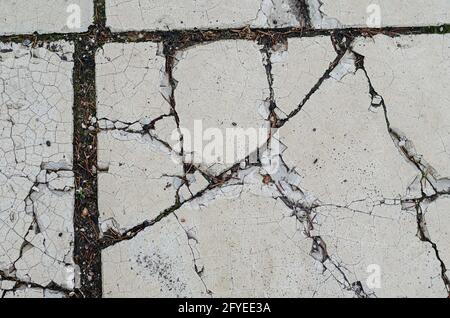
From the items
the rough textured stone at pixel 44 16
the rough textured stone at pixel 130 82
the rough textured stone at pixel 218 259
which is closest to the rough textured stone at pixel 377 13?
the rough textured stone at pixel 130 82

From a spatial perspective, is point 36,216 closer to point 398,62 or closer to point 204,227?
point 204,227

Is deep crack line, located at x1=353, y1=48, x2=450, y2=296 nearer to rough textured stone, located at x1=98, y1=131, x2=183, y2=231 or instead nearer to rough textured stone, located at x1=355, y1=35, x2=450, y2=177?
rough textured stone, located at x1=355, y1=35, x2=450, y2=177

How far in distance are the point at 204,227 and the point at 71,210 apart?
0.52m

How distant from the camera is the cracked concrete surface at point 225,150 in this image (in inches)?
93.2

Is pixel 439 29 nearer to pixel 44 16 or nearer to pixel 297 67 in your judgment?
pixel 297 67

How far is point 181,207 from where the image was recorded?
7.80 ft

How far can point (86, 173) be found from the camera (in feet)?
7.86

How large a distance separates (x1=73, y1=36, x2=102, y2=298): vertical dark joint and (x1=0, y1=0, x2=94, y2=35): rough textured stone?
78 millimetres

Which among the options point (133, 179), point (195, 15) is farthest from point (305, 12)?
point (133, 179)

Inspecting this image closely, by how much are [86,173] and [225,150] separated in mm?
544

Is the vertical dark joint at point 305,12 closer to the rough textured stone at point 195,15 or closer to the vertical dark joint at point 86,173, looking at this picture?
the rough textured stone at point 195,15

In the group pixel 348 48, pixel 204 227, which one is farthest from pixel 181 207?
pixel 348 48

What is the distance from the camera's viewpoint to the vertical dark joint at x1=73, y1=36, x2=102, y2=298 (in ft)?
7.79

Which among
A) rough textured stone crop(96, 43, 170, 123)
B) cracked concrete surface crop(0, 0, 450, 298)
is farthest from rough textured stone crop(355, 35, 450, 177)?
rough textured stone crop(96, 43, 170, 123)
